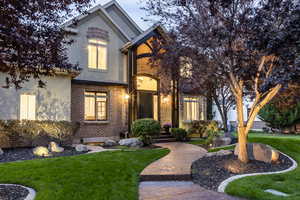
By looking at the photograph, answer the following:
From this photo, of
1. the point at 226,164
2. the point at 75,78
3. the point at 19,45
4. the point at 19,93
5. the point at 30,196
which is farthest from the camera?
the point at 75,78

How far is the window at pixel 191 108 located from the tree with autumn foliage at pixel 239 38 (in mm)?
9711

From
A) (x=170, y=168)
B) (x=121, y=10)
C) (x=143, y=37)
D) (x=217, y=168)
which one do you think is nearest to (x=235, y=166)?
(x=217, y=168)

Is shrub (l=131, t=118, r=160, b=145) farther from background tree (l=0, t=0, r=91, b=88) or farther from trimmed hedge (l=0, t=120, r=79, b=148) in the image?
background tree (l=0, t=0, r=91, b=88)

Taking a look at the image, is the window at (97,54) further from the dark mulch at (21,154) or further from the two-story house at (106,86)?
the dark mulch at (21,154)

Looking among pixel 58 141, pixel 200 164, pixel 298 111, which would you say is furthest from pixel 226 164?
pixel 298 111

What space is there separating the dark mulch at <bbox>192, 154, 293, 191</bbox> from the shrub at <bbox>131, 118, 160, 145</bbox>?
4.17 m

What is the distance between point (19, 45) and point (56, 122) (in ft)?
25.8

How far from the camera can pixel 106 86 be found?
588 inches

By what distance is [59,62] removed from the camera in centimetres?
522

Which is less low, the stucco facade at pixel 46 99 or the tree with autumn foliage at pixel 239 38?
the tree with autumn foliage at pixel 239 38

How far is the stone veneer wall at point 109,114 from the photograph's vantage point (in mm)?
13971

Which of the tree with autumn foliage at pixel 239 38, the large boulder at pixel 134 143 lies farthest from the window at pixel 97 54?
the tree with autumn foliage at pixel 239 38

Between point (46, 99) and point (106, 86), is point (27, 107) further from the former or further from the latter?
point (106, 86)

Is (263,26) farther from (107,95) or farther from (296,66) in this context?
(107,95)
